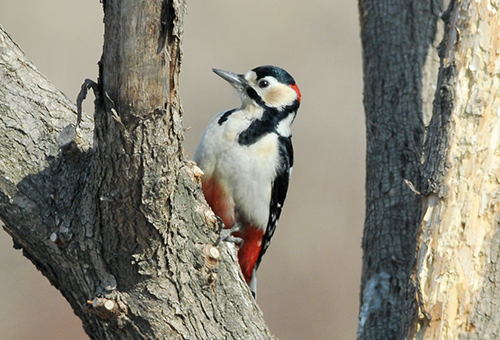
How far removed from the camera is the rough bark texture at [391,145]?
345 centimetres

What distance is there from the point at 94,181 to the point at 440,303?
1358 mm

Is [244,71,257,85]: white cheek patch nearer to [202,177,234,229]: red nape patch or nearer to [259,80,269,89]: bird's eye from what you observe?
[259,80,269,89]: bird's eye

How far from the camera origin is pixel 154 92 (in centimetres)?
209

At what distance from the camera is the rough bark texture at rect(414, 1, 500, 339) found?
2650 millimetres

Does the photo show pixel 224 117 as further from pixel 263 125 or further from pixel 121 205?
pixel 121 205

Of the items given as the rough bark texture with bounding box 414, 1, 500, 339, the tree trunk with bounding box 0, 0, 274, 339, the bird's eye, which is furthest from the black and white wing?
the tree trunk with bounding box 0, 0, 274, 339

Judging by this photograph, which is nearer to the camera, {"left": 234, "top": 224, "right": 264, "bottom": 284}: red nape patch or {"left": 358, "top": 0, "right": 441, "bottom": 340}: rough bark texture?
{"left": 358, "top": 0, "right": 441, "bottom": 340}: rough bark texture

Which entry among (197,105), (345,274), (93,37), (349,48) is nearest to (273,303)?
(345,274)

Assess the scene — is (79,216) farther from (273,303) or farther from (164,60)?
(273,303)

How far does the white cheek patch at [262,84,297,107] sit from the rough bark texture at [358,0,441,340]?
0.42 m

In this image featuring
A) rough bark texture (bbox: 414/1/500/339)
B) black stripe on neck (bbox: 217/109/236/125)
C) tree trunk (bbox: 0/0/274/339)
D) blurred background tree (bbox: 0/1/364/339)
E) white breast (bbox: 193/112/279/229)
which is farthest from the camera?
blurred background tree (bbox: 0/1/364/339)

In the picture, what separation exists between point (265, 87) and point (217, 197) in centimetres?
69

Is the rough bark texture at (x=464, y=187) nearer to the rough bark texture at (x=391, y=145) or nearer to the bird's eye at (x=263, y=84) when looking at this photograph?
the rough bark texture at (x=391, y=145)

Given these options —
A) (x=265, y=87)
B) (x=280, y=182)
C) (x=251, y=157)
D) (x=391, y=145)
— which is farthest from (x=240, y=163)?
(x=391, y=145)
